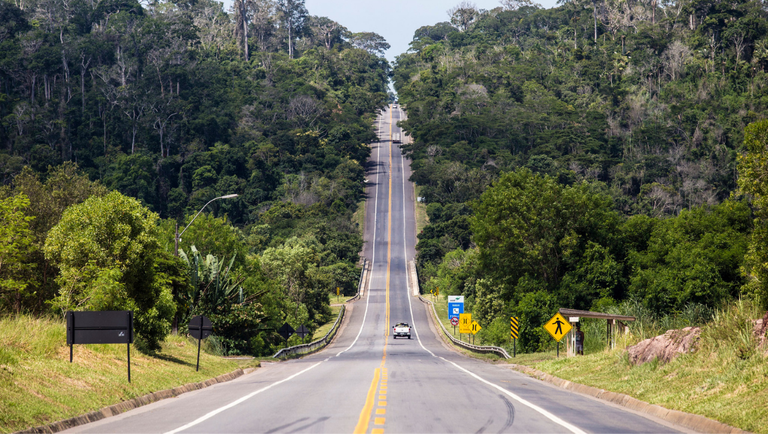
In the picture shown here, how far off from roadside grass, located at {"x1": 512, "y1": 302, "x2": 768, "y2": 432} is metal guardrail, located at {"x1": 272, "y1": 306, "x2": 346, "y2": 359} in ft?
88.4

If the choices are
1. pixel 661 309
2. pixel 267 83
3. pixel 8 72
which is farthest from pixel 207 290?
pixel 267 83

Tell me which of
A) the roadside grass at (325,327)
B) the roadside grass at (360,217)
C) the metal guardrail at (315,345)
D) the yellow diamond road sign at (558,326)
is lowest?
the roadside grass at (325,327)

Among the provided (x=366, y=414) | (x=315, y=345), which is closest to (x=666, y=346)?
(x=366, y=414)

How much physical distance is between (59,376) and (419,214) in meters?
124

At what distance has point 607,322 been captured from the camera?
97.0 ft

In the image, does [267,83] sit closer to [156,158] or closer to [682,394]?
[156,158]

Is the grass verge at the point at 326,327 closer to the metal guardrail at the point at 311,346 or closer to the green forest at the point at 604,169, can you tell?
the metal guardrail at the point at 311,346

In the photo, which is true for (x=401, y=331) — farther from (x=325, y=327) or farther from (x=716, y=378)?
(x=716, y=378)

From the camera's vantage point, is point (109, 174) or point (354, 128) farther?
point (354, 128)

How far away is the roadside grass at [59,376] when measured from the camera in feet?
40.3

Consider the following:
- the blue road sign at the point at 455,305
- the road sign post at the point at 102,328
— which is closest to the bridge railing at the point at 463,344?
the blue road sign at the point at 455,305

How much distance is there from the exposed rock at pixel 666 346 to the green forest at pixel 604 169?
4.52 metres

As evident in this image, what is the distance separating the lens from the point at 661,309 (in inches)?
1984

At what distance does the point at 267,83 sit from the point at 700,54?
104 m
